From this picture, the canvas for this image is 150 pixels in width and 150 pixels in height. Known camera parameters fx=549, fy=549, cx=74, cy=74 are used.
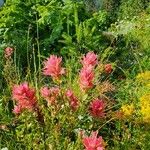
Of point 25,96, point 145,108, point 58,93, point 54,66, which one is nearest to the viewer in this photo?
point 25,96

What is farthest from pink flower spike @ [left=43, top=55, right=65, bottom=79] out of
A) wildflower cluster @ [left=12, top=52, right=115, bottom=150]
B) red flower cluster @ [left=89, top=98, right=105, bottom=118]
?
red flower cluster @ [left=89, top=98, right=105, bottom=118]

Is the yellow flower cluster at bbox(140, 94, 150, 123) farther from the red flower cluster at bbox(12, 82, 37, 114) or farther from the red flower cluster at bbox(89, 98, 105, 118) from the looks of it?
the red flower cluster at bbox(12, 82, 37, 114)

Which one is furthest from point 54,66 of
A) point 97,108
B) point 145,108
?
point 145,108

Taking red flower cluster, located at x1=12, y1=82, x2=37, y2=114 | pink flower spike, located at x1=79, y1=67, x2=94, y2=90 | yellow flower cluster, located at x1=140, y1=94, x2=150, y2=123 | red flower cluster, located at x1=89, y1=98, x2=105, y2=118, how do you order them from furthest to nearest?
yellow flower cluster, located at x1=140, y1=94, x2=150, y2=123, red flower cluster, located at x1=89, y1=98, x2=105, y2=118, pink flower spike, located at x1=79, y1=67, x2=94, y2=90, red flower cluster, located at x1=12, y1=82, x2=37, y2=114

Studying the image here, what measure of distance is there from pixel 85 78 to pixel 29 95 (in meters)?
0.37

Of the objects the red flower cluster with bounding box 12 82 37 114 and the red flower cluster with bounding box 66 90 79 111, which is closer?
the red flower cluster with bounding box 12 82 37 114

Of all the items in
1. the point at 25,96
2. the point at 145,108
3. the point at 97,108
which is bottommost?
the point at 145,108

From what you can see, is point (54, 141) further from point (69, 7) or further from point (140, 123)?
point (69, 7)

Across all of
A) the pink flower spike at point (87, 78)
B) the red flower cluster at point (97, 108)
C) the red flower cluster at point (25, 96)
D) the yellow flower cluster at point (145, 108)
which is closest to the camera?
the red flower cluster at point (25, 96)

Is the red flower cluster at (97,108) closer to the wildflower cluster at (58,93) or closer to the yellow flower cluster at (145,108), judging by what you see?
the wildflower cluster at (58,93)

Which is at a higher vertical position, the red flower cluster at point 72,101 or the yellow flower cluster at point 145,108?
the red flower cluster at point 72,101

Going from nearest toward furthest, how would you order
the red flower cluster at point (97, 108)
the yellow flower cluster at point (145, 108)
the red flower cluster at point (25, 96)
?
the red flower cluster at point (25, 96), the red flower cluster at point (97, 108), the yellow flower cluster at point (145, 108)

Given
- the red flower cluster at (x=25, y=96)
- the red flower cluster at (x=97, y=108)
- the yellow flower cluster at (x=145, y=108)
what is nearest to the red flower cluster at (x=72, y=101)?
the red flower cluster at (x=97, y=108)

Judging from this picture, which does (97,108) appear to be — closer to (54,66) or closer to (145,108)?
(54,66)
